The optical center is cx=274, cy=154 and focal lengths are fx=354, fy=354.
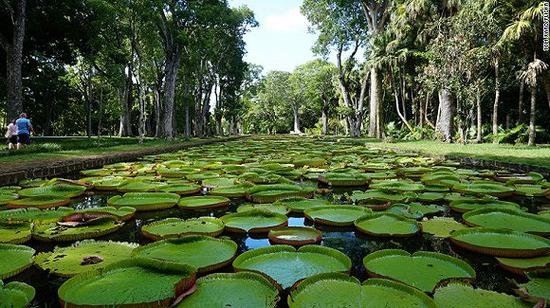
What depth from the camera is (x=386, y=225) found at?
2.95m

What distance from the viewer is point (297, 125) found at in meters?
52.0

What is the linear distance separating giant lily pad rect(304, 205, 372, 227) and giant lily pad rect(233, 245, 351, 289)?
893 millimetres

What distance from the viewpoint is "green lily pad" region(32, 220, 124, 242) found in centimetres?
265

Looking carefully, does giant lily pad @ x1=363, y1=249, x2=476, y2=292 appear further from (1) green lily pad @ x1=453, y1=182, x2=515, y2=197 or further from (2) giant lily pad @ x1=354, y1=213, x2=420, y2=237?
(1) green lily pad @ x1=453, y1=182, x2=515, y2=197

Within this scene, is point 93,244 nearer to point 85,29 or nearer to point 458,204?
point 458,204

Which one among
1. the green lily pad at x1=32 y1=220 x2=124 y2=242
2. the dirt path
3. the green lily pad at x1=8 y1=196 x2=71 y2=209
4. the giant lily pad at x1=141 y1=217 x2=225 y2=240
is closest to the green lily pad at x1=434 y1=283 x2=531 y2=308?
the giant lily pad at x1=141 y1=217 x2=225 y2=240

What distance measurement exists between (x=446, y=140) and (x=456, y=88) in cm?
316

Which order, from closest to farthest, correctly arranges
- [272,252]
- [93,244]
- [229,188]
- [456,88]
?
[272,252] → [93,244] → [229,188] → [456,88]

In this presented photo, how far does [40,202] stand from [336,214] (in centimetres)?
308

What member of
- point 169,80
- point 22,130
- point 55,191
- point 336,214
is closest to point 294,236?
point 336,214

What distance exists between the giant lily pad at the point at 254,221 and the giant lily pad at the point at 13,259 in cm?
137

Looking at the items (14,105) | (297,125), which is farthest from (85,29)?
(297,125)

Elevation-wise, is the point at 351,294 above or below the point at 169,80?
below

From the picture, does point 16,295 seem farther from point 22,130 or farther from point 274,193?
point 22,130
